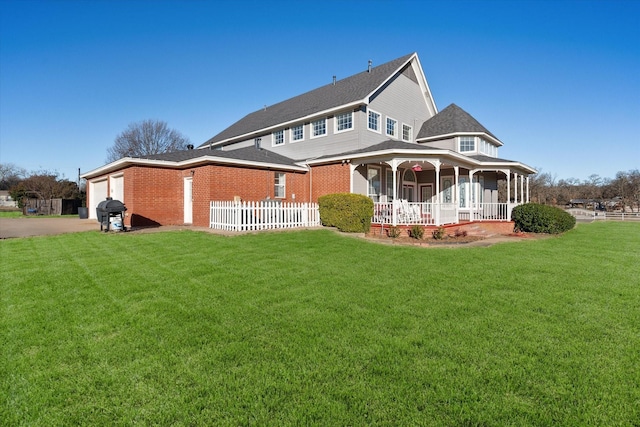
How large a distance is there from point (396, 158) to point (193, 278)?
1032cm

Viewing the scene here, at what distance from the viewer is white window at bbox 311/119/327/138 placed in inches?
691

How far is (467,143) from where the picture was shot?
19156 millimetres

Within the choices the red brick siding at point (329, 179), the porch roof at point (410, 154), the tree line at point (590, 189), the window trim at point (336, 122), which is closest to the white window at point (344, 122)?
the window trim at point (336, 122)

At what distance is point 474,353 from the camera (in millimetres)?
3127

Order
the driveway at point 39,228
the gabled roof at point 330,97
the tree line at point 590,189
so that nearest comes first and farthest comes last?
the driveway at point 39,228
the gabled roof at point 330,97
the tree line at point 590,189

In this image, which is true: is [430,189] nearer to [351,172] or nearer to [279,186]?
[351,172]

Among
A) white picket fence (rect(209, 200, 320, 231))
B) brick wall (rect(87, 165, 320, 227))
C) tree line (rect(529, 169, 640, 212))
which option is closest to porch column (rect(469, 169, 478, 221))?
white picket fence (rect(209, 200, 320, 231))

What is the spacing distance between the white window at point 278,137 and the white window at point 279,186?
428 cm

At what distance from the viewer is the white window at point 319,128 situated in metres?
17.5

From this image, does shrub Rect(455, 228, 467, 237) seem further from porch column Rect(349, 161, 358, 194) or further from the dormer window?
the dormer window

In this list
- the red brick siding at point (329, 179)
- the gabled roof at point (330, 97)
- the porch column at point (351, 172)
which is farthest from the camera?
the gabled roof at point (330, 97)

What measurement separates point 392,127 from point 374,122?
1.96 m

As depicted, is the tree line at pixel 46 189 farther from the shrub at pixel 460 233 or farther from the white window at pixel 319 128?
the shrub at pixel 460 233

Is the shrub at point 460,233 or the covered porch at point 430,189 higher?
the covered porch at point 430,189
